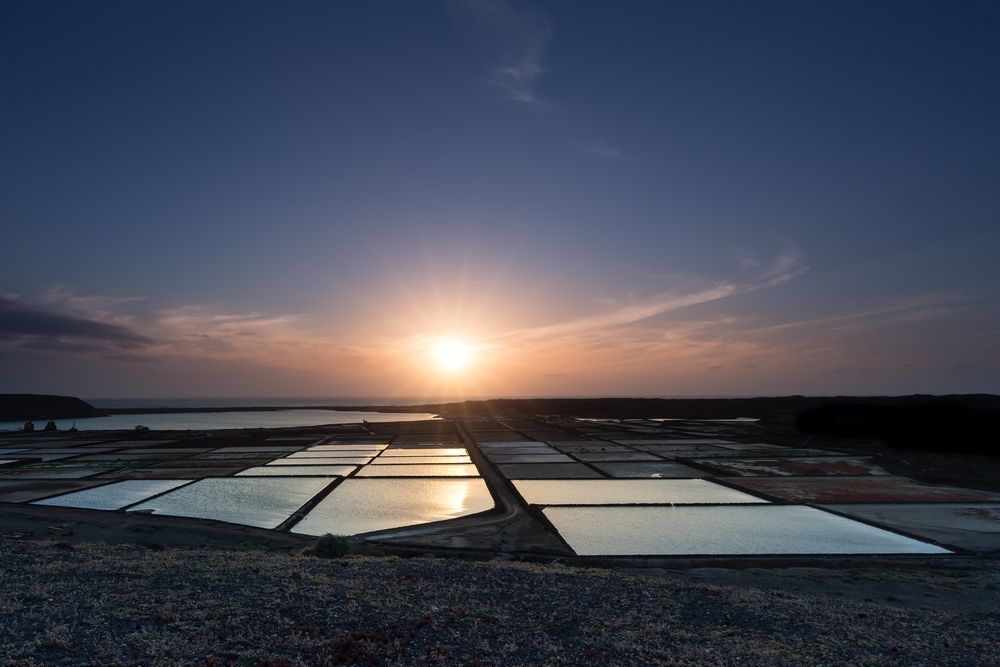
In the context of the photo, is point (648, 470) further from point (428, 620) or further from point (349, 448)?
point (349, 448)

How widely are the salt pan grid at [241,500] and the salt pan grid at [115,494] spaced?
3.27ft

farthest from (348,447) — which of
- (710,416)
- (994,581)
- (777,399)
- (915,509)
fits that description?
(777,399)

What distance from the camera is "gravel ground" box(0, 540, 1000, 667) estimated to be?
8367mm

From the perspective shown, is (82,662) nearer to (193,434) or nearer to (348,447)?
(348,447)

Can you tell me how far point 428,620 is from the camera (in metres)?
9.69

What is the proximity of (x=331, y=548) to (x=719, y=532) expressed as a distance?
44.5 ft

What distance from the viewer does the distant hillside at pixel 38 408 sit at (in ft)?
328

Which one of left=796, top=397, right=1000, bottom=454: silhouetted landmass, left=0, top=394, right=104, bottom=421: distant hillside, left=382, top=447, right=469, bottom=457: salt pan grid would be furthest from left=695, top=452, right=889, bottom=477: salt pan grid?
left=0, top=394, right=104, bottom=421: distant hillside

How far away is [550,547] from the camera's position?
55.6 feet

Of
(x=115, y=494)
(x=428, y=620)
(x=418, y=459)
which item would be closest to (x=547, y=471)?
(x=418, y=459)

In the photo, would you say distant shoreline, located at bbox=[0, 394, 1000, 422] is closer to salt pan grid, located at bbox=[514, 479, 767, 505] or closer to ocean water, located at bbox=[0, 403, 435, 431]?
ocean water, located at bbox=[0, 403, 435, 431]

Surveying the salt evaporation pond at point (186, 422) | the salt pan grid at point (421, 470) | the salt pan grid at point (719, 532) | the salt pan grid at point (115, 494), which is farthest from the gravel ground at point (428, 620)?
the salt evaporation pond at point (186, 422)

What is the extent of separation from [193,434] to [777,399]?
135m

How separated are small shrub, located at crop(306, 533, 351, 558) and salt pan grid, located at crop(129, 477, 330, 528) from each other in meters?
4.57
